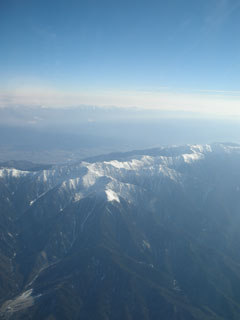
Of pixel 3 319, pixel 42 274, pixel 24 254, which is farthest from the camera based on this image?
pixel 24 254

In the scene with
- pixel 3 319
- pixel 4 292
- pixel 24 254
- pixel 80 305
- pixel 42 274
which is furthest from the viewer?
pixel 24 254

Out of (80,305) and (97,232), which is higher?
(97,232)

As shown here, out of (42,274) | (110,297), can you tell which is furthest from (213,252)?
(42,274)

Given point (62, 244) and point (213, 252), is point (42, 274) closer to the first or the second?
point (62, 244)

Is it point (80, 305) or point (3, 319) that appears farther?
point (80, 305)

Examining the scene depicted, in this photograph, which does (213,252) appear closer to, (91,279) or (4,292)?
(91,279)

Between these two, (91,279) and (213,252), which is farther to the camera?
(213,252)

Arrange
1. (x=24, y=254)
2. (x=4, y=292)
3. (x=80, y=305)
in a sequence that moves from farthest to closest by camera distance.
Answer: (x=24, y=254) → (x=4, y=292) → (x=80, y=305)

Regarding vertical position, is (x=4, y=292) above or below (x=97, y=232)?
below

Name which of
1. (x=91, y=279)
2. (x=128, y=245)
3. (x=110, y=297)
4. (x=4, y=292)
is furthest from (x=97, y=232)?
(x=4, y=292)
